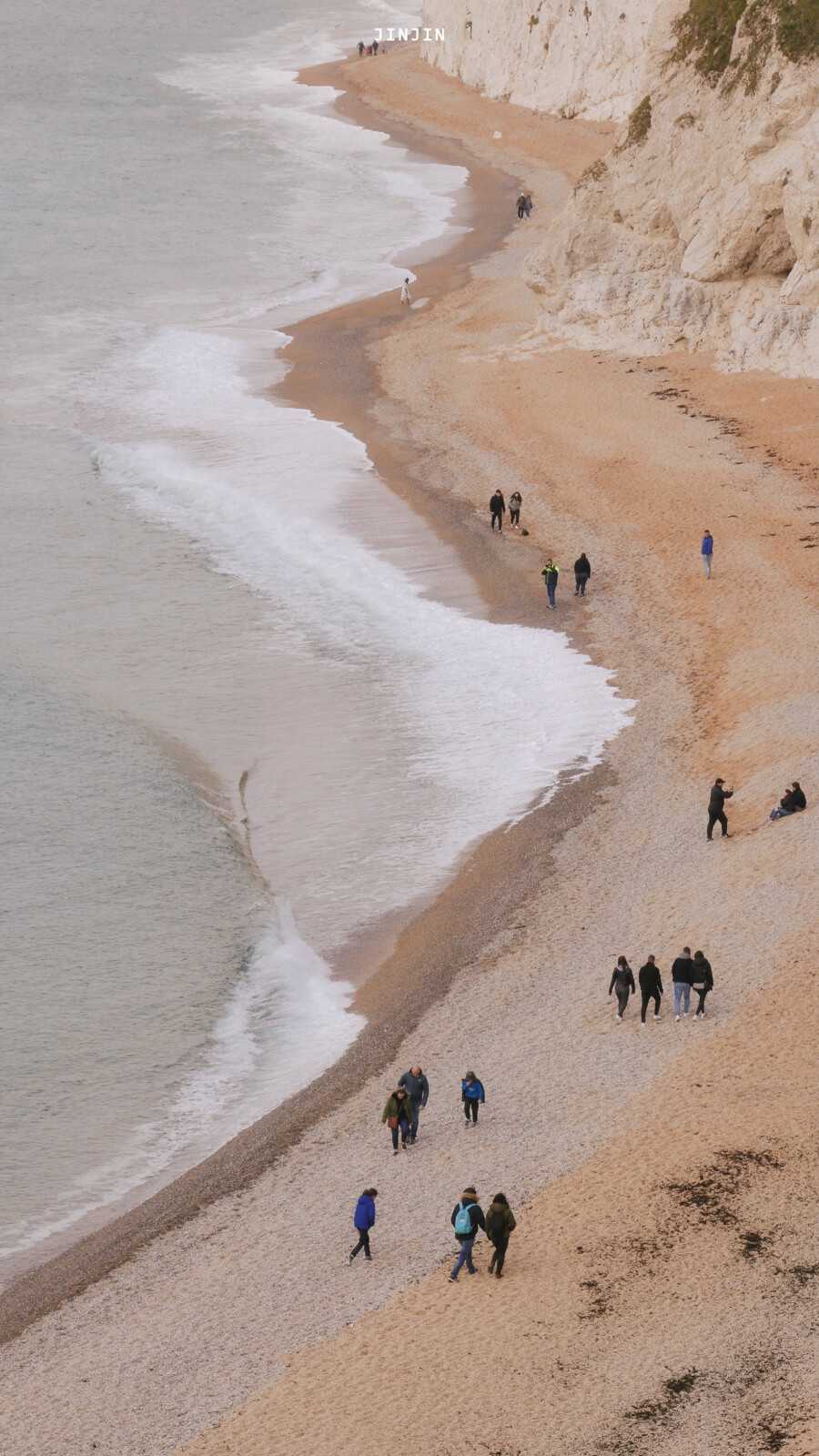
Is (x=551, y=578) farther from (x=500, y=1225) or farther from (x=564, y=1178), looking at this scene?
(x=500, y=1225)

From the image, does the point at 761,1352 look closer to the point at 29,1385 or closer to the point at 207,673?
the point at 29,1385

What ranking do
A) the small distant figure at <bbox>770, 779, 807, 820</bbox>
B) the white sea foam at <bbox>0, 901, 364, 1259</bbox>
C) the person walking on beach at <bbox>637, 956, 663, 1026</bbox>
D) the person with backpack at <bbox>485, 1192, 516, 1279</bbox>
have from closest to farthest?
the person with backpack at <bbox>485, 1192, 516, 1279</bbox>, the white sea foam at <bbox>0, 901, 364, 1259</bbox>, the person walking on beach at <bbox>637, 956, 663, 1026</bbox>, the small distant figure at <bbox>770, 779, 807, 820</bbox>

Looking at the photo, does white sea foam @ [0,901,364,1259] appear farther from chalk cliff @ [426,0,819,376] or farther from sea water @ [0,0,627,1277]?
chalk cliff @ [426,0,819,376]

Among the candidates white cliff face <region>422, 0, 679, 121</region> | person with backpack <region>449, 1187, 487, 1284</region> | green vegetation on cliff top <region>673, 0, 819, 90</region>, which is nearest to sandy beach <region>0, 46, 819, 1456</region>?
person with backpack <region>449, 1187, 487, 1284</region>

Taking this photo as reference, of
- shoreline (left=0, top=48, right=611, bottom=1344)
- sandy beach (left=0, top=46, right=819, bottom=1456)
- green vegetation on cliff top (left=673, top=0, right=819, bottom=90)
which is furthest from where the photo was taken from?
green vegetation on cliff top (left=673, top=0, right=819, bottom=90)

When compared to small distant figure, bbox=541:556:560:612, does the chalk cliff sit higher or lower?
higher

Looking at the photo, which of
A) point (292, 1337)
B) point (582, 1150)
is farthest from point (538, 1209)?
point (292, 1337)

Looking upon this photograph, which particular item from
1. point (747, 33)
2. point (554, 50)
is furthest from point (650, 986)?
point (554, 50)
